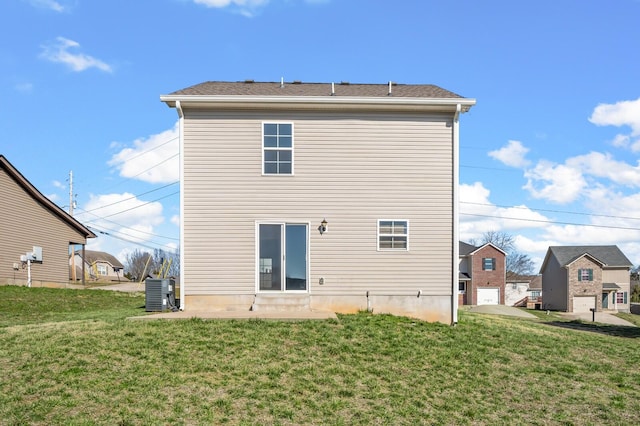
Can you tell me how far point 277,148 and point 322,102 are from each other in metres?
1.61

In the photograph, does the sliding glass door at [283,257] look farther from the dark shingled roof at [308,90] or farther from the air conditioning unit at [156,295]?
the dark shingled roof at [308,90]

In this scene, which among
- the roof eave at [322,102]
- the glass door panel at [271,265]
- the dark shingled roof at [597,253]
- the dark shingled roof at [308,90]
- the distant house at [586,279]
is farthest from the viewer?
the dark shingled roof at [597,253]

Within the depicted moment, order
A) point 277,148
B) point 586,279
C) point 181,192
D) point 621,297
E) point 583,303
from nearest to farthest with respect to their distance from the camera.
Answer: point 181,192, point 277,148, point 583,303, point 586,279, point 621,297

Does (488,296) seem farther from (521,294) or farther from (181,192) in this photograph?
(181,192)

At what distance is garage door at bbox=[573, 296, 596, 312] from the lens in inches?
1758

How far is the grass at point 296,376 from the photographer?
6.95 meters

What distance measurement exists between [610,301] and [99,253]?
63.9 m

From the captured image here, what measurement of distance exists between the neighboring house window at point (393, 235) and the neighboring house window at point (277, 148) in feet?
9.04

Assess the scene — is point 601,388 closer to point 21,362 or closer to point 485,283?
point 21,362

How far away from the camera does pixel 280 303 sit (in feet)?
41.4

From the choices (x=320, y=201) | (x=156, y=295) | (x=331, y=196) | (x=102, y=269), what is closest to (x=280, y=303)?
(x=320, y=201)

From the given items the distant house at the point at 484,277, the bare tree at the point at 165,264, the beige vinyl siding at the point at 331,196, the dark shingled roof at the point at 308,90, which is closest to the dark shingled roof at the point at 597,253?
the distant house at the point at 484,277

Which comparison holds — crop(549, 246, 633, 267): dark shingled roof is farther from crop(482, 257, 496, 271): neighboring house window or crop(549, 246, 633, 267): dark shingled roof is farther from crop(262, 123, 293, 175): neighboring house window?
crop(262, 123, 293, 175): neighboring house window

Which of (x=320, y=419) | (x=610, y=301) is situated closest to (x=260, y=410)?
(x=320, y=419)
